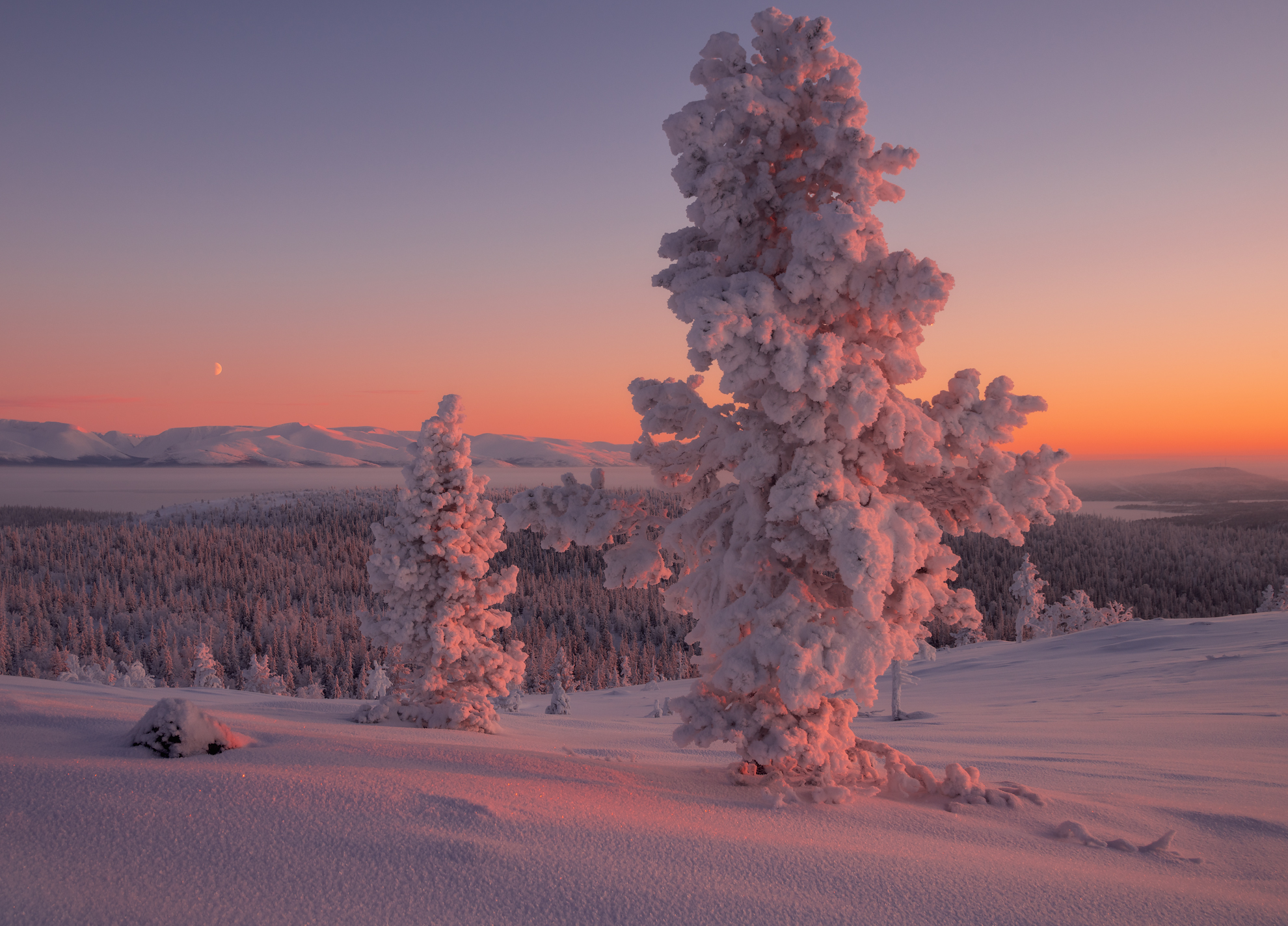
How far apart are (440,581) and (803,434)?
13.1 metres

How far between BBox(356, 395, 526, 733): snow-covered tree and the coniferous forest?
2583 inches

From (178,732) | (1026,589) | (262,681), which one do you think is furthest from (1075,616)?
(262,681)

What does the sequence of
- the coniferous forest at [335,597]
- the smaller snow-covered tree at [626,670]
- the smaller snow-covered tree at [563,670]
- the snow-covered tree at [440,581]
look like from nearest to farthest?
the snow-covered tree at [440,581], the smaller snow-covered tree at [563,670], the smaller snow-covered tree at [626,670], the coniferous forest at [335,597]

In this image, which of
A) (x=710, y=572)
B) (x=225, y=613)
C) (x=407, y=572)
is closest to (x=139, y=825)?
(x=710, y=572)

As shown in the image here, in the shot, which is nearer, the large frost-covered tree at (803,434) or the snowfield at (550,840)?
the snowfield at (550,840)

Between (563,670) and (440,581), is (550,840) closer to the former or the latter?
(440,581)

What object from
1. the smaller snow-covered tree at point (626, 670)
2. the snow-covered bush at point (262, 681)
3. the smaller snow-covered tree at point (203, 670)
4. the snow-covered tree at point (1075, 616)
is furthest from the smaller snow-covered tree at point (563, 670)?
the snow-covered tree at point (1075, 616)

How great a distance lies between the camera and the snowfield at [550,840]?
4223 mm

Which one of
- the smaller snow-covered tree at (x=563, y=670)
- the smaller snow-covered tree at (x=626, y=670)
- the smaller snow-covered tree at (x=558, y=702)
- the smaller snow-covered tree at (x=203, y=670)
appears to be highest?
the smaller snow-covered tree at (x=558, y=702)

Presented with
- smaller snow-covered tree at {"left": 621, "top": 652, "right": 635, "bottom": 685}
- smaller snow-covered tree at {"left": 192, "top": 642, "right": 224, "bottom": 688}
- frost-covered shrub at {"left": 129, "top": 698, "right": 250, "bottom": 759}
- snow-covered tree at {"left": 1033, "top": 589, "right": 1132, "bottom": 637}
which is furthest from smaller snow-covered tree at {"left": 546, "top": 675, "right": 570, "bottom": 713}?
snow-covered tree at {"left": 1033, "top": 589, "right": 1132, "bottom": 637}

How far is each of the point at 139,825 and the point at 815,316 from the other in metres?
7.48

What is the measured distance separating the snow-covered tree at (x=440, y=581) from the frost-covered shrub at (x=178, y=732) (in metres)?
10.4

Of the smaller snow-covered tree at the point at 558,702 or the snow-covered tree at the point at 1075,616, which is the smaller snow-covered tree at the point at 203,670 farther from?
the snow-covered tree at the point at 1075,616

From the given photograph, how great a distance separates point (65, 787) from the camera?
541 cm
